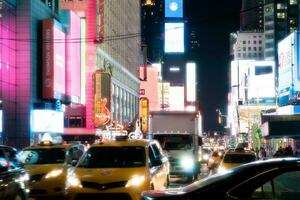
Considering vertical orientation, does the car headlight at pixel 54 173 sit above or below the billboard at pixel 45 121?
below

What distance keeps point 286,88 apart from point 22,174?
48396mm

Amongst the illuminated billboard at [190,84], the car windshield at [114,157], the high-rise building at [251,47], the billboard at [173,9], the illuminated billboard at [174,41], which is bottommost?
the car windshield at [114,157]

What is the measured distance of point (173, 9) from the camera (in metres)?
144

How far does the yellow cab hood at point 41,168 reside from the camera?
17781mm

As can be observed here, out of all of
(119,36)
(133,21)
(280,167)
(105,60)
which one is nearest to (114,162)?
(280,167)

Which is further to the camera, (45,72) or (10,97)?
(45,72)

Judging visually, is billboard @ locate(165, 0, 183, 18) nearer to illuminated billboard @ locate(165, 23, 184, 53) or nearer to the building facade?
illuminated billboard @ locate(165, 23, 184, 53)

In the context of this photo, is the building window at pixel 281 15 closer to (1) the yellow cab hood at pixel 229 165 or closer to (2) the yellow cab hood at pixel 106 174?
(1) the yellow cab hood at pixel 229 165

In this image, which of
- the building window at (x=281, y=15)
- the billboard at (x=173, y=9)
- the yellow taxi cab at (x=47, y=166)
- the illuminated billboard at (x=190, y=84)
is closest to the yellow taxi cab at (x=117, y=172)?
the yellow taxi cab at (x=47, y=166)

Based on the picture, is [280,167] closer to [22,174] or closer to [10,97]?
[22,174]

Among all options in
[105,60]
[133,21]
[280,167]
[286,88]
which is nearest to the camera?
[280,167]

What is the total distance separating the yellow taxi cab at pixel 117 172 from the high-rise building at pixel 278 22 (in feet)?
525

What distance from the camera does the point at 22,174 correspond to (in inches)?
506

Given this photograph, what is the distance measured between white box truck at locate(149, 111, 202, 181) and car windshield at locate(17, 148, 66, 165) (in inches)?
379
